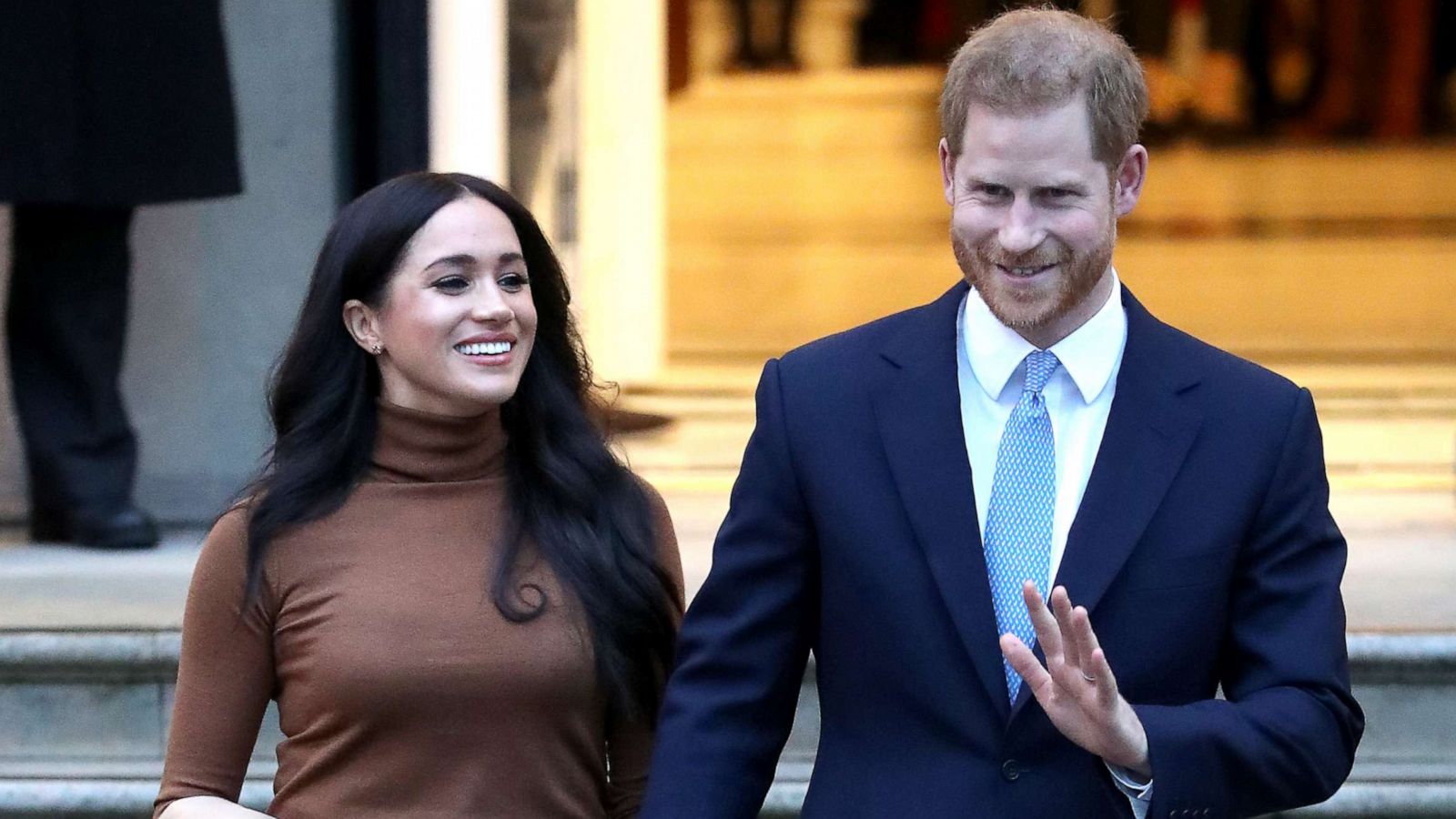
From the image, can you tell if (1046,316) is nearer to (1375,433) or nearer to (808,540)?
(808,540)

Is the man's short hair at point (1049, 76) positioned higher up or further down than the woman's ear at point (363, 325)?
Result: higher up

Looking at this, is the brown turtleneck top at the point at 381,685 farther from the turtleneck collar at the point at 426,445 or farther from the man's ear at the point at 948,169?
the man's ear at the point at 948,169

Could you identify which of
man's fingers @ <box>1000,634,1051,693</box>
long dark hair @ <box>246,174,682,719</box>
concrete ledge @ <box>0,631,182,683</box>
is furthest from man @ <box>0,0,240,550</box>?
man's fingers @ <box>1000,634,1051,693</box>

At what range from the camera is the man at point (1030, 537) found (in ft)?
A: 6.83

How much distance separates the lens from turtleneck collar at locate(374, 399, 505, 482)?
266cm

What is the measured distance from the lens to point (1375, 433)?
586 centimetres

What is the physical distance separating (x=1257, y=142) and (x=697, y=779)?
509 inches

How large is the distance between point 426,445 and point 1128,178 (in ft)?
3.08

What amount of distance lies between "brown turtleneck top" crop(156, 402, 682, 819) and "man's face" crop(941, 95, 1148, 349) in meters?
0.73

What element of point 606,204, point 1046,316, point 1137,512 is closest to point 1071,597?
point 1137,512

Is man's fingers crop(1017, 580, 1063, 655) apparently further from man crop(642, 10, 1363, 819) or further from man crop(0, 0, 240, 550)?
man crop(0, 0, 240, 550)

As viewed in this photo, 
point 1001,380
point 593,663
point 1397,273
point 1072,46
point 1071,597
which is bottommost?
point 1397,273

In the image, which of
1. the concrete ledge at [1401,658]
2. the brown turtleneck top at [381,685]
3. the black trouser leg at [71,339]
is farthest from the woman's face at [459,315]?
the black trouser leg at [71,339]

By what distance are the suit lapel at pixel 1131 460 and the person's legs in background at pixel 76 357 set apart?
2.76 meters
